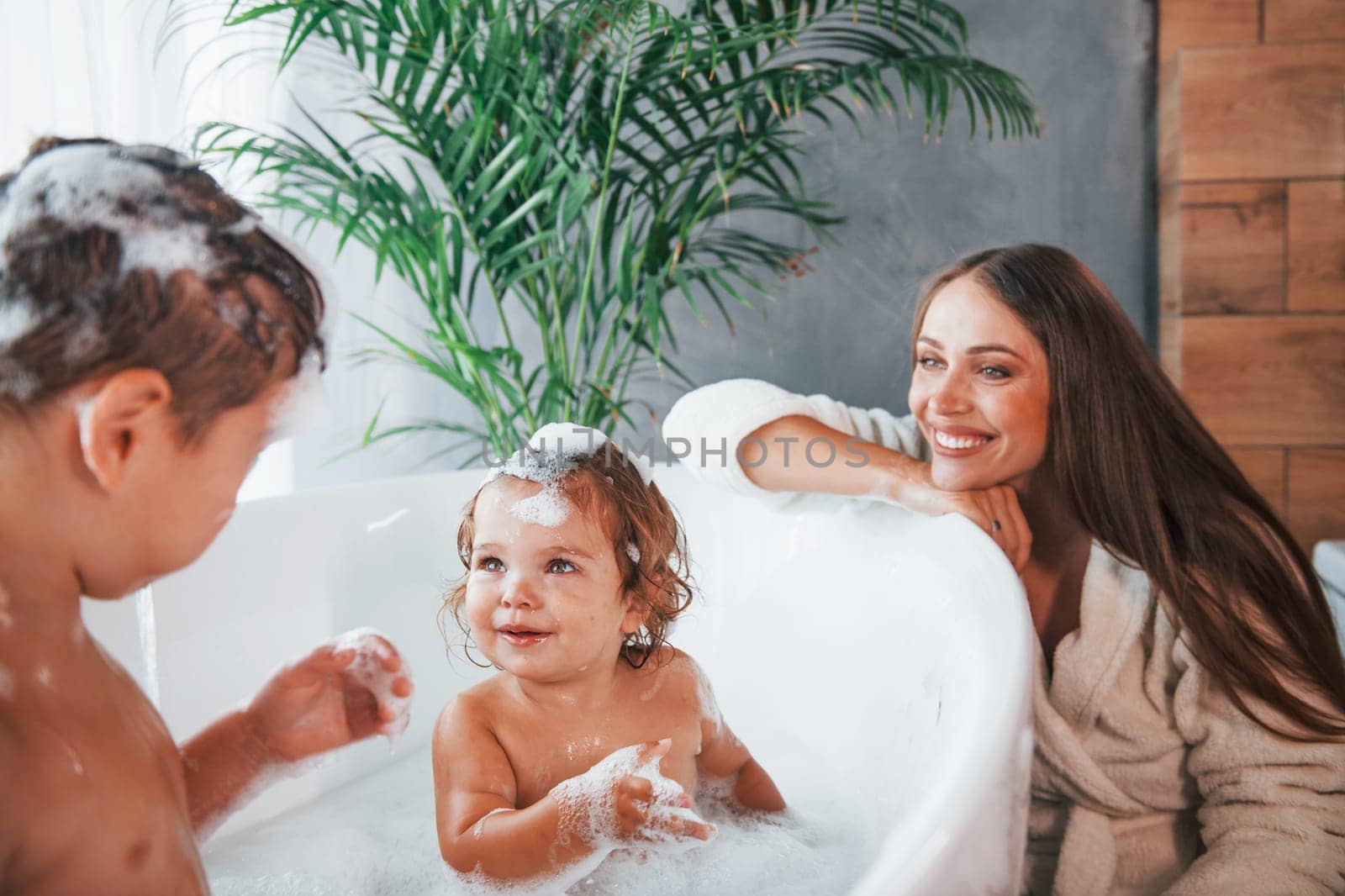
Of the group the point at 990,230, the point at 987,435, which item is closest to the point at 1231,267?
the point at 990,230

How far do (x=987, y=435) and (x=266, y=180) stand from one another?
4.88 ft

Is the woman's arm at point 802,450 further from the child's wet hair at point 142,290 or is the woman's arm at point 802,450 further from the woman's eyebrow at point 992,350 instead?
the child's wet hair at point 142,290

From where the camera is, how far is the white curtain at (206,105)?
1301 millimetres

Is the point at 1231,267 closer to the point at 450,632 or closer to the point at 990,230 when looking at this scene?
the point at 990,230

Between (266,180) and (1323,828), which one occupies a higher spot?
(266,180)

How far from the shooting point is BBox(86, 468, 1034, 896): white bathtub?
33.6 inches

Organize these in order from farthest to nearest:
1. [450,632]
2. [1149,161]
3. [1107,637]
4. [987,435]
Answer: [1149,161] < [450,632] < [987,435] < [1107,637]

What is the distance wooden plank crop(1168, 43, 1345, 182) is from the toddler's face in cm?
154

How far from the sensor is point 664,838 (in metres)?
0.85

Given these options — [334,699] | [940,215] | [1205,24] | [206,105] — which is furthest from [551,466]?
[1205,24]

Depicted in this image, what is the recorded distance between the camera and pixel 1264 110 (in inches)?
69.9

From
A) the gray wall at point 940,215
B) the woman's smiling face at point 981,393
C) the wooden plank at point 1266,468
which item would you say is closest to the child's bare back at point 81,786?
the woman's smiling face at point 981,393

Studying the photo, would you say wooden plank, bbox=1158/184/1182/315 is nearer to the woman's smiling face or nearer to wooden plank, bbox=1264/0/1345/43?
wooden plank, bbox=1264/0/1345/43

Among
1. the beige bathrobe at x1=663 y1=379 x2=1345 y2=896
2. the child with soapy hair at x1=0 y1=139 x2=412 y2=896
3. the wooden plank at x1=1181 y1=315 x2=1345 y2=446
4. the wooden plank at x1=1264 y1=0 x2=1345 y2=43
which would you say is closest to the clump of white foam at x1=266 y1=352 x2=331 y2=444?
the child with soapy hair at x1=0 y1=139 x2=412 y2=896
